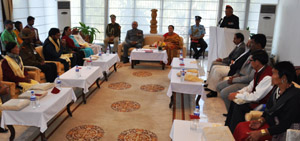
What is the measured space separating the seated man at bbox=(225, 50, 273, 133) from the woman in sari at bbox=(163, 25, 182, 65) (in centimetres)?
478

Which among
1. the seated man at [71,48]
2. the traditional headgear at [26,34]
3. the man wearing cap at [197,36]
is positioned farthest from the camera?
the man wearing cap at [197,36]

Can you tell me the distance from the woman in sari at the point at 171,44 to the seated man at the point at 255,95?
478cm

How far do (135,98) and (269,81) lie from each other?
2.94 metres

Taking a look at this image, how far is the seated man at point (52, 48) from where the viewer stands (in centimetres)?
656

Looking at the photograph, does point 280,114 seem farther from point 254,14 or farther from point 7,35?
point 254,14

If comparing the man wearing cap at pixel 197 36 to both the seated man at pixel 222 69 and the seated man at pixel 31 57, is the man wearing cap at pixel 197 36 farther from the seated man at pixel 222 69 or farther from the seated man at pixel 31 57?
the seated man at pixel 31 57

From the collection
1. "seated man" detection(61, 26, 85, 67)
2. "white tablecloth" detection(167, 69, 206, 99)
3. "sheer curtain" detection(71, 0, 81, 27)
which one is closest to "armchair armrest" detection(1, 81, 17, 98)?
"white tablecloth" detection(167, 69, 206, 99)

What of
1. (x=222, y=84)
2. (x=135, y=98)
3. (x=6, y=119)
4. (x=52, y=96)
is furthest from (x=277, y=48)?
(x=6, y=119)

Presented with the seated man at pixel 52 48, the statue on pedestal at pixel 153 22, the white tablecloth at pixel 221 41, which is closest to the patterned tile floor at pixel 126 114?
the seated man at pixel 52 48

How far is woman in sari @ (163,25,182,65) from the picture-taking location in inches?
343

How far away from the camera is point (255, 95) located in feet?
12.0

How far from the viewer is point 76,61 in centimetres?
748

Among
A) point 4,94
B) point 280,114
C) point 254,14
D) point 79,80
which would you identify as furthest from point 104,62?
point 254,14

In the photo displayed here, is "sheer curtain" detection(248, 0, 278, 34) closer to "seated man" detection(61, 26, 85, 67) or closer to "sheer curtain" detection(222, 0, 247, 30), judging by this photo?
"sheer curtain" detection(222, 0, 247, 30)
